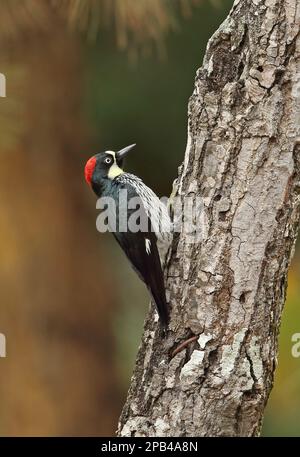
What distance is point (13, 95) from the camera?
4090 millimetres

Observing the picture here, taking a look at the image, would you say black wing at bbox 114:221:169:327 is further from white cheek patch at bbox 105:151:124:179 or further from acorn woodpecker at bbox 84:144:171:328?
white cheek patch at bbox 105:151:124:179

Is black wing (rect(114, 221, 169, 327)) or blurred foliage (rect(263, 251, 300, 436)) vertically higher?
black wing (rect(114, 221, 169, 327))

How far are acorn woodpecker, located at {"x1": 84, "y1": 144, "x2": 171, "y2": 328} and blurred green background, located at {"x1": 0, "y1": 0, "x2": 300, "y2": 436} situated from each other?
1800 mm

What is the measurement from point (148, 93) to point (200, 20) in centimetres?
64

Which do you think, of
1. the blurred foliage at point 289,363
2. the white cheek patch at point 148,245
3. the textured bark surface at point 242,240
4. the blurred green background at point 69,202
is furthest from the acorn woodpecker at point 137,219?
the blurred green background at point 69,202

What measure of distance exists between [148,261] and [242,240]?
53cm

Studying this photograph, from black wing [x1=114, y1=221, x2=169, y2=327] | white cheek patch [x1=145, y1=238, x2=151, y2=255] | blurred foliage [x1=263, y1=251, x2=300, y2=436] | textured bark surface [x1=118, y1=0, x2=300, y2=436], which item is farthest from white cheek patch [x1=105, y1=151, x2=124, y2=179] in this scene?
textured bark surface [x1=118, y1=0, x2=300, y2=436]

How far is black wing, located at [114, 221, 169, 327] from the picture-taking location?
283 centimetres

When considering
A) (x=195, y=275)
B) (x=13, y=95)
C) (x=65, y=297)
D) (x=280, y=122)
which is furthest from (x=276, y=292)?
(x=65, y=297)

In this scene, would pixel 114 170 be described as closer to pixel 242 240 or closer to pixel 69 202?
pixel 242 240

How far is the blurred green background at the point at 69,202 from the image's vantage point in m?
5.65

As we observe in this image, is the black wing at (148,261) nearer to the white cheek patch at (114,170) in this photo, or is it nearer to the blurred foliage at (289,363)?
the white cheek patch at (114,170)

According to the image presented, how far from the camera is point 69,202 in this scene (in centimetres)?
589

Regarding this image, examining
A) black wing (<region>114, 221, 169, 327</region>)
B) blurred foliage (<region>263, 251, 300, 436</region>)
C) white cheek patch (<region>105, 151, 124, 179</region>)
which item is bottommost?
blurred foliage (<region>263, 251, 300, 436</region>)
